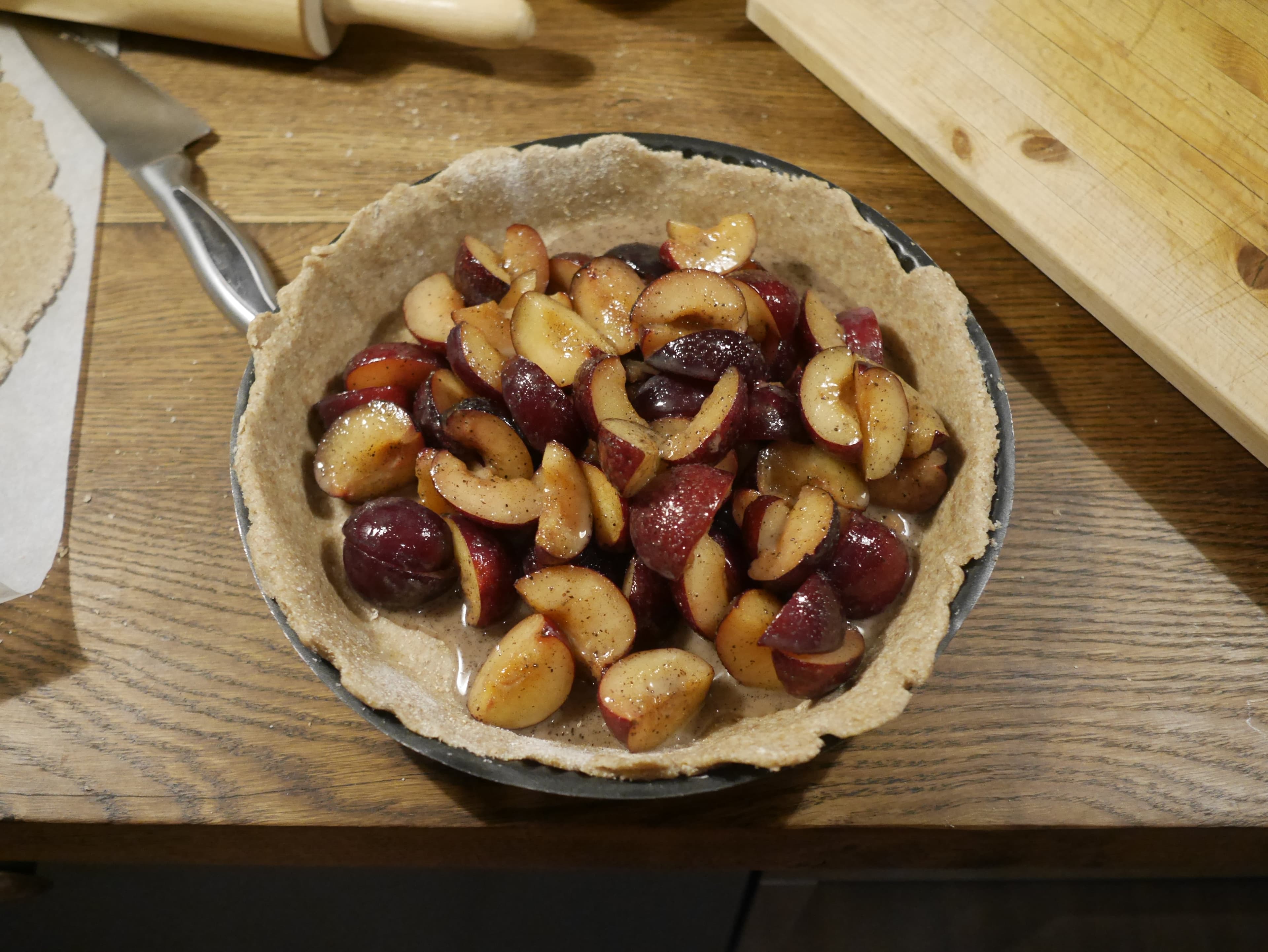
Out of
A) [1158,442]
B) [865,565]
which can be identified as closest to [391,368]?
[865,565]

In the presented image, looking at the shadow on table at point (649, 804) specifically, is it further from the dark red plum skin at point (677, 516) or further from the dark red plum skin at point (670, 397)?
the dark red plum skin at point (670, 397)

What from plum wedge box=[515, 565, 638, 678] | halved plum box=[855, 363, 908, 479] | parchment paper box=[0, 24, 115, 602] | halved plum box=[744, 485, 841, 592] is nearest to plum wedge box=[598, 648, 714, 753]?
plum wedge box=[515, 565, 638, 678]

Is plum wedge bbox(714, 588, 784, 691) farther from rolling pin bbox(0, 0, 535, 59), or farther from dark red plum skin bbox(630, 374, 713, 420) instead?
rolling pin bbox(0, 0, 535, 59)

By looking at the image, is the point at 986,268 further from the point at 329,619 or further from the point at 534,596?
the point at 329,619

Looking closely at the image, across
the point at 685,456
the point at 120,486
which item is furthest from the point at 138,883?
the point at 685,456

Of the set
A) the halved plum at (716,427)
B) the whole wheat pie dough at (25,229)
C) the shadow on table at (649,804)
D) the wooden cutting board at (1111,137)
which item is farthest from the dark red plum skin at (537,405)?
the whole wheat pie dough at (25,229)

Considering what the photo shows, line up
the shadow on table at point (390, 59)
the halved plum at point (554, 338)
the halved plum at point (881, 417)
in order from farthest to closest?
the shadow on table at point (390, 59), the halved plum at point (554, 338), the halved plum at point (881, 417)

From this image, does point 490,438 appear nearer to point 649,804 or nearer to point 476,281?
point 476,281
